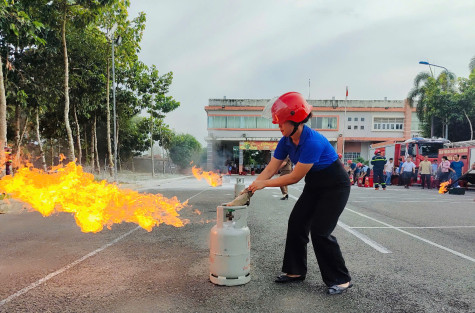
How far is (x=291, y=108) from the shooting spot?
134 inches

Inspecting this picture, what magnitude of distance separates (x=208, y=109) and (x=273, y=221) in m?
34.6

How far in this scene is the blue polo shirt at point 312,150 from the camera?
3277 mm

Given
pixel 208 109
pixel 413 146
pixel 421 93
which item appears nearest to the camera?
pixel 413 146

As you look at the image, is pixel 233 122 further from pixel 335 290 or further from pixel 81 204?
pixel 335 290

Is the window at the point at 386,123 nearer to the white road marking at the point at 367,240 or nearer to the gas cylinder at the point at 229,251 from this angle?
the white road marking at the point at 367,240

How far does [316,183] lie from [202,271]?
5.52 feet

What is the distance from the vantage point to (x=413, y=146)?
71.8 feet

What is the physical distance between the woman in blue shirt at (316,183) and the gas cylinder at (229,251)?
38 centimetres

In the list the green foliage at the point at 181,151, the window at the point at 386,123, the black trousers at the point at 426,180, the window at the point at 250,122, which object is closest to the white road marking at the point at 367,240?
the black trousers at the point at 426,180

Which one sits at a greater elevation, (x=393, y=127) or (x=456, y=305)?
(x=393, y=127)

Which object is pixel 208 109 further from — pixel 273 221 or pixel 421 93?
pixel 273 221

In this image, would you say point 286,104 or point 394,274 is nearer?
point 286,104

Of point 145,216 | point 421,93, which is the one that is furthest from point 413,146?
point 145,216

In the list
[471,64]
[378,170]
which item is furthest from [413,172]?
[471,64]
